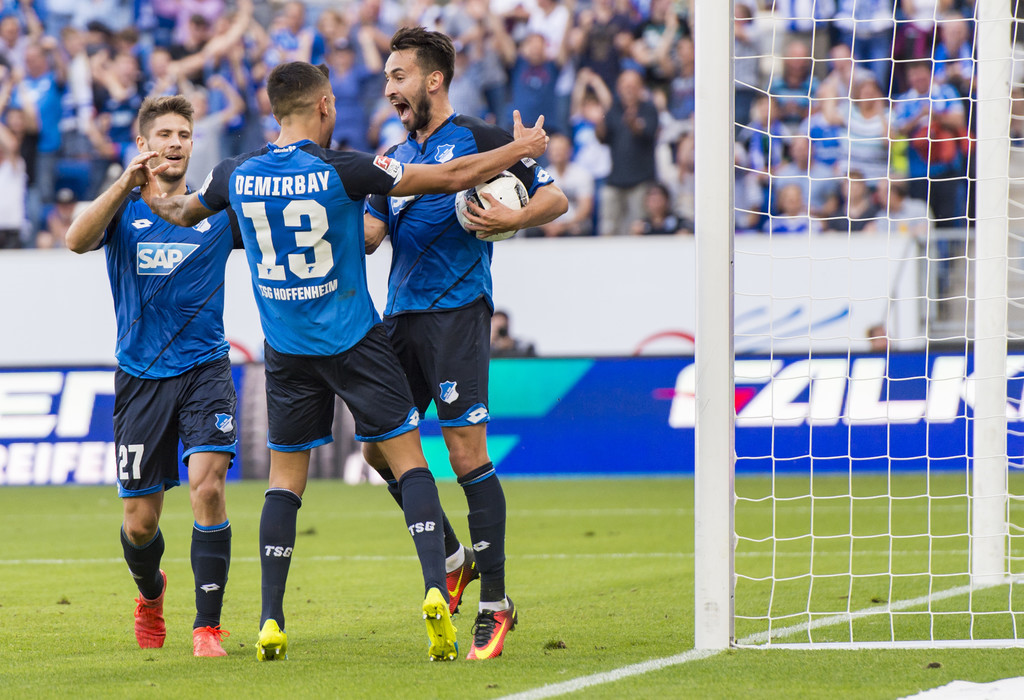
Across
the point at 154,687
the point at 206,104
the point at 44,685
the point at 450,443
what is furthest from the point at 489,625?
the point at 206,104

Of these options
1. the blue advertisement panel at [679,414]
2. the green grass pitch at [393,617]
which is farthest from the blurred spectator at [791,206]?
the green grass pitch at [393,617]

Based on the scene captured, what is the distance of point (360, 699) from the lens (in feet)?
11.7

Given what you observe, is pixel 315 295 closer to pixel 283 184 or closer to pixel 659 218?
pixel 283 184

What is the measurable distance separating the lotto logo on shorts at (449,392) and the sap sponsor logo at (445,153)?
85 cm

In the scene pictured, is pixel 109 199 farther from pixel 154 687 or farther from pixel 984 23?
pixel 984 23

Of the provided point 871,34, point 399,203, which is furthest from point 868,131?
point 399,203

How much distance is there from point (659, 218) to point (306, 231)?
34.2 feet

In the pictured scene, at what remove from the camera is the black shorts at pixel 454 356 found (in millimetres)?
4438

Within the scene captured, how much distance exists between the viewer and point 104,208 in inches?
176

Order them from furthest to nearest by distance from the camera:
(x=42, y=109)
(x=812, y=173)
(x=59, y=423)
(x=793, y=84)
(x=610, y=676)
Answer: (x=42, y=109)
(x=793, y=84)
(x=812, y=173)
(x=59, y=423)
(x=610, y=676)

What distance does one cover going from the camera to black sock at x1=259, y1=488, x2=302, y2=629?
4184 millimetres

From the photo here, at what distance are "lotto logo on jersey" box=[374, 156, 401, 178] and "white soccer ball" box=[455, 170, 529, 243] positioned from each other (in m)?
0.32

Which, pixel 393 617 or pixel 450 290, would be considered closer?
pixel 450 290

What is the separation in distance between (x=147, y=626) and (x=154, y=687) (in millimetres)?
1040
